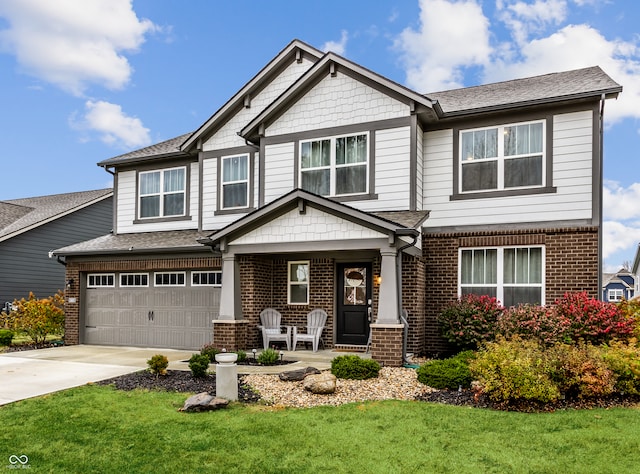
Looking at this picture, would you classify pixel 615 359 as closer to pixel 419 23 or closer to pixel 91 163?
pixel 419 23

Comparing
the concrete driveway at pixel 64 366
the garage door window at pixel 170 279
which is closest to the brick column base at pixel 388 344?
the concrete driveway at pixel 64 366

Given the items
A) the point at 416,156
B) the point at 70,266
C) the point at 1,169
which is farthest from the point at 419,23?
the point at 1,169

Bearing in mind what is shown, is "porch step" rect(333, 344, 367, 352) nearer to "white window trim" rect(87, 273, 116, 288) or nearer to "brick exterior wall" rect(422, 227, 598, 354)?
"brick exterior wall" rect(422, 227, 598, 354)

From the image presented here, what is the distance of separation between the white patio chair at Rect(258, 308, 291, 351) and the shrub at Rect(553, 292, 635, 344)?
6.22m

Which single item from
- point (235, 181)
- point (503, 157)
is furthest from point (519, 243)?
point (235, 181)

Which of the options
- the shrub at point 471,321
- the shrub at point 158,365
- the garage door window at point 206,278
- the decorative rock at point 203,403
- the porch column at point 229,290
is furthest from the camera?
the garage door window at point 206,278

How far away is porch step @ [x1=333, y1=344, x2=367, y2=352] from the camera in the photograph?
1312 cm

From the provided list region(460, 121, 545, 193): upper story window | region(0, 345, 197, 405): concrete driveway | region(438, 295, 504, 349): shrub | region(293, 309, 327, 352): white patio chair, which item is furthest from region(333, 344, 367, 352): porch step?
region(460, 121, 545, 193): upper story window

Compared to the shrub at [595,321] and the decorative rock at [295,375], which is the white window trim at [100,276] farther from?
the shrub at [595,321]

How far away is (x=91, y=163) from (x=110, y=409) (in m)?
12.1

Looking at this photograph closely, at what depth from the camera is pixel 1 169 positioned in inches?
1121

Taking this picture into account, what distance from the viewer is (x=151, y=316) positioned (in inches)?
592

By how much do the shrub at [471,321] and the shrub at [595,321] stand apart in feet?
4.27

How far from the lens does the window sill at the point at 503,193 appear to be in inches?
465
